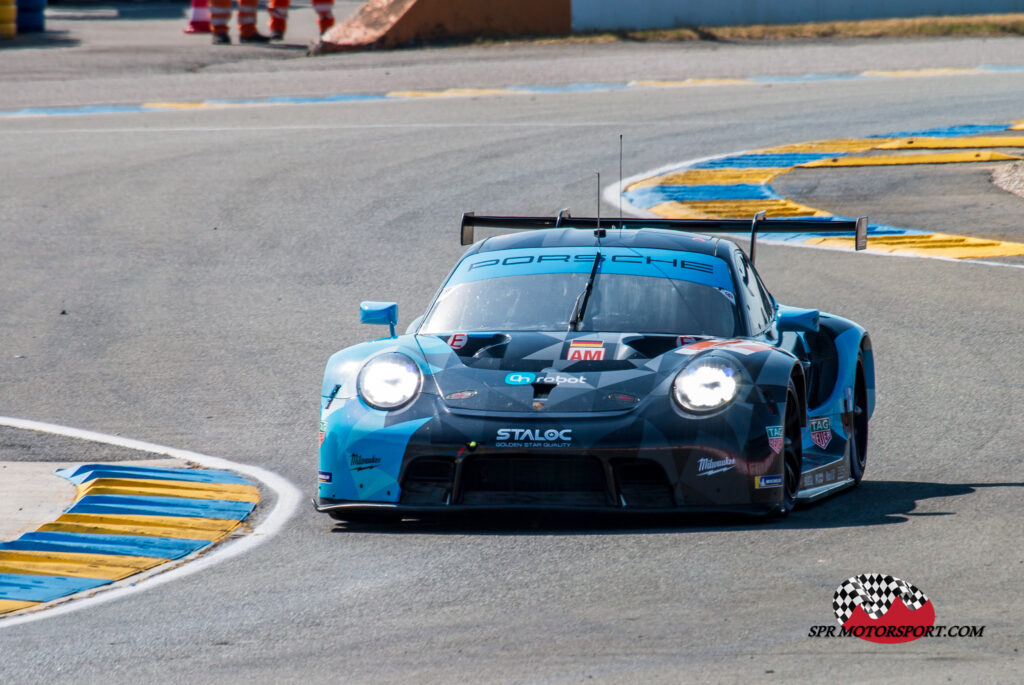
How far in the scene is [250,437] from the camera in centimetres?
830

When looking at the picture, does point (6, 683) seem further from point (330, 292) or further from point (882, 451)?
point (330, 292)

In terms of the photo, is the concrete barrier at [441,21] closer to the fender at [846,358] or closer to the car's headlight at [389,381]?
the fender at [846,358]

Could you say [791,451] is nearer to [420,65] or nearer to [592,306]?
[592,306]

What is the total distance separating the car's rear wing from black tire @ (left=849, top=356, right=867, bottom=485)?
2.12 feet

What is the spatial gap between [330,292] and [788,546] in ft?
22.6

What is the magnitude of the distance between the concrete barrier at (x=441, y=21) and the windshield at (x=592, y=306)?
21.6 metres

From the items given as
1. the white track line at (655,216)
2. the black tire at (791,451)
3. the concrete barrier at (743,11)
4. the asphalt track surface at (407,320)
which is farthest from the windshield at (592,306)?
the concrete barrier at (743,11)

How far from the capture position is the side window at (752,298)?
6.93m

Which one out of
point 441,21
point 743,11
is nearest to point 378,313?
point 441,21

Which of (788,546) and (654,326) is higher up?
(654,326)

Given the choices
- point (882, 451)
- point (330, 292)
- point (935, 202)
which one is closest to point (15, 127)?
point (330, 292)

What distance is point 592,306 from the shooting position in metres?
6.81

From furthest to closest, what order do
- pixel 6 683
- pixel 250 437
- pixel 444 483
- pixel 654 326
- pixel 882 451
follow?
1. pixel 250 437
2. pixel 882 451
3. pixel 654 326
4. pixel 444 483
5. pixel 6 683

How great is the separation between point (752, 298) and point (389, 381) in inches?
74.6
